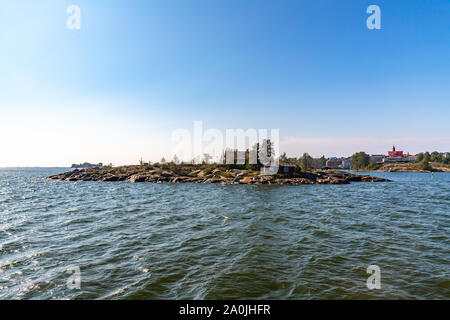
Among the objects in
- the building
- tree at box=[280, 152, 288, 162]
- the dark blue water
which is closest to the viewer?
the dark blue water

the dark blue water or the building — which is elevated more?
the building

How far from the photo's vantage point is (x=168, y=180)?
87.9 metres

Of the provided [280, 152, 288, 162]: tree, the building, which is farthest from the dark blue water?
[280, 152, 288, 162]: tree

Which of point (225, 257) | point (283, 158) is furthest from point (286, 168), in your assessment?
point (225, 257)

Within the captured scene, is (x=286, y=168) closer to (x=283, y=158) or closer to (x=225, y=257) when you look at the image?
(x=283, y=158)

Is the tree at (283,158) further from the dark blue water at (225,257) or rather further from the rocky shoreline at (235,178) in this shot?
the dark blue water at (225,257)

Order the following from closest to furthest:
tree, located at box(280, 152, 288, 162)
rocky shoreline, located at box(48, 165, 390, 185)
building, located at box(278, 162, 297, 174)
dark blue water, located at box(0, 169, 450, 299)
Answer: dark blue water, located at box(0, 169, 450, 299) → rocky shoreline, located at box(48, 165, 390, 185) → building, located at box(278, 162, 297, 174) → tree, located at box(280, 152, 288, 162)

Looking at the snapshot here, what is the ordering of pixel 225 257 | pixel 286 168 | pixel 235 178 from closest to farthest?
1. pixel 225 257
2. pixel 235 178
3. pixel 286 168

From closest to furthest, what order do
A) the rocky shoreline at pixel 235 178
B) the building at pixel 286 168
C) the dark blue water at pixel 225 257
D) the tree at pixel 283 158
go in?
the dark blue water at pixel 225 257
the rocky shoreline at pixel 235 178
the building at pixel 286 168
the tree at pixel 283 158

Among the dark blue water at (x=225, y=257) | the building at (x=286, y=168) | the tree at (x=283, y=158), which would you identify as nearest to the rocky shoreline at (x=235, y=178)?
the building at (x=286, y=168)

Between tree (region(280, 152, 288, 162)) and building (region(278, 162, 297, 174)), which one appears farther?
tree (region(280, 152, 288, 162))

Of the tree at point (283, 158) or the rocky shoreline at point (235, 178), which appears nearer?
the rocky shoreline at point (235, 178)

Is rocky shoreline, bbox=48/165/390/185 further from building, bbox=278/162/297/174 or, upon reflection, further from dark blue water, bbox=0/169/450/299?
dark blue water, bbox=0/169/450/299

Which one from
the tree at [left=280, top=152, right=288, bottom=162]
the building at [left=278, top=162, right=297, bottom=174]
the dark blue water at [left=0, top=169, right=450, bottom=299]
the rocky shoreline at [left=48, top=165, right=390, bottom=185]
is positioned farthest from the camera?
the tree at [left=280, top=152, right=288, bottom=162]
